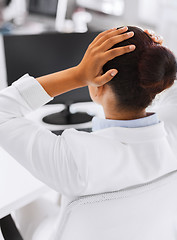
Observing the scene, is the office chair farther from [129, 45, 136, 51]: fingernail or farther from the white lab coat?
[129, 45, 136, 51]: fingernail

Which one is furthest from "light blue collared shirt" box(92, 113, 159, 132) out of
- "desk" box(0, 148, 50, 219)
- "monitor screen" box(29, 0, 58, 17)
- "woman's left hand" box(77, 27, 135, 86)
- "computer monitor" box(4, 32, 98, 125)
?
"monitor screen" box(29, 0, 58, 17)

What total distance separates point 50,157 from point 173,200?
31 centimetres

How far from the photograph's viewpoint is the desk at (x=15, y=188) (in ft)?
3.08

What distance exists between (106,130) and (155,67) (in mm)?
176

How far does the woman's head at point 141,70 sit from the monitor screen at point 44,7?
2253 millimetres

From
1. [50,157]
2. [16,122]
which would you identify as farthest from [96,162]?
[16,122]

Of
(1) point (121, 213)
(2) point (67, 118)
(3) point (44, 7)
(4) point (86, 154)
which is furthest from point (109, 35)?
(3) point (44, 7)

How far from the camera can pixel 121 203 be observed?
635 millimetres

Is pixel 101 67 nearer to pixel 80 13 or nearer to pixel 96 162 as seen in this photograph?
pixel 96 162

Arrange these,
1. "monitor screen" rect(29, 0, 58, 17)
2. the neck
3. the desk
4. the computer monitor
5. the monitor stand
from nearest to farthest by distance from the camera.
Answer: the neck
the desk
the computer monitor
the monitor stand
"monitor screen" rect(29, 0, 58, 17)

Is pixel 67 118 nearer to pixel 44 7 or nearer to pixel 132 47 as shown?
pixel 132 47

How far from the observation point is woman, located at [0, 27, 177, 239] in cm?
60

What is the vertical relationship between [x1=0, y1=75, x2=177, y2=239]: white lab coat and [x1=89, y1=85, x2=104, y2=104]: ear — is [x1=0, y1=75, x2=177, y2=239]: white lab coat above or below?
below

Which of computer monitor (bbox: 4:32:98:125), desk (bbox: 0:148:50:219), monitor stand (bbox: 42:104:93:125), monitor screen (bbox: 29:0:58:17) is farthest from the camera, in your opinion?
monitor screen (bbox: 29:0:58:17)
